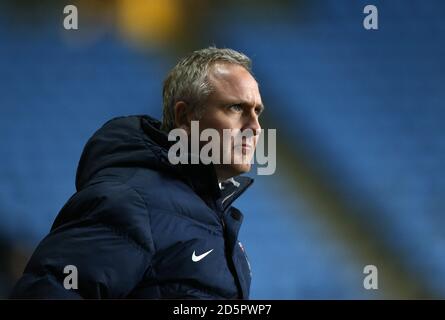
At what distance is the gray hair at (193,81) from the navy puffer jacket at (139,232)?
96 mm

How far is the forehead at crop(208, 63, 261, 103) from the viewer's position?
3.24 feet

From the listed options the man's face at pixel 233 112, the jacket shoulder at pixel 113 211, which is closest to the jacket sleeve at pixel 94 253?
the jacket shoulder at pixel 113 211

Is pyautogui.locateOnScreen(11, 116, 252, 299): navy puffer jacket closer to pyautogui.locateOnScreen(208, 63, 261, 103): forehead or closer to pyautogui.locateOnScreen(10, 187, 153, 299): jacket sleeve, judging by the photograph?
pyautogui.locateOnScreen(10, 187, 153, 299): jacket sleeve

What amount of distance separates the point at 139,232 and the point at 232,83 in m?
0.34

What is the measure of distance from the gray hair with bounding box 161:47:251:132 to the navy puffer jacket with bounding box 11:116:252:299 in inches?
3.8

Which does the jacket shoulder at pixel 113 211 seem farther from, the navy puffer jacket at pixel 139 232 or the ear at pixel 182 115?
the ear at pixel 182 115

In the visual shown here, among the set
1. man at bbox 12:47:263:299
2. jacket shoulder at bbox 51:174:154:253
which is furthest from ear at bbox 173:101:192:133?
jacket shoulder at bbox 51:174:154:253

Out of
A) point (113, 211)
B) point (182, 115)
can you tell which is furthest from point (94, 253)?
point (182, 115)

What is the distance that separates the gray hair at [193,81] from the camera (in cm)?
101

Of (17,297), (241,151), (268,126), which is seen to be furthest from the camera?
(268,126)

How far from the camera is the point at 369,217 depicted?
6.15ft

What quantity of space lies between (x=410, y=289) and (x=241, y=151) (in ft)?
3.66
